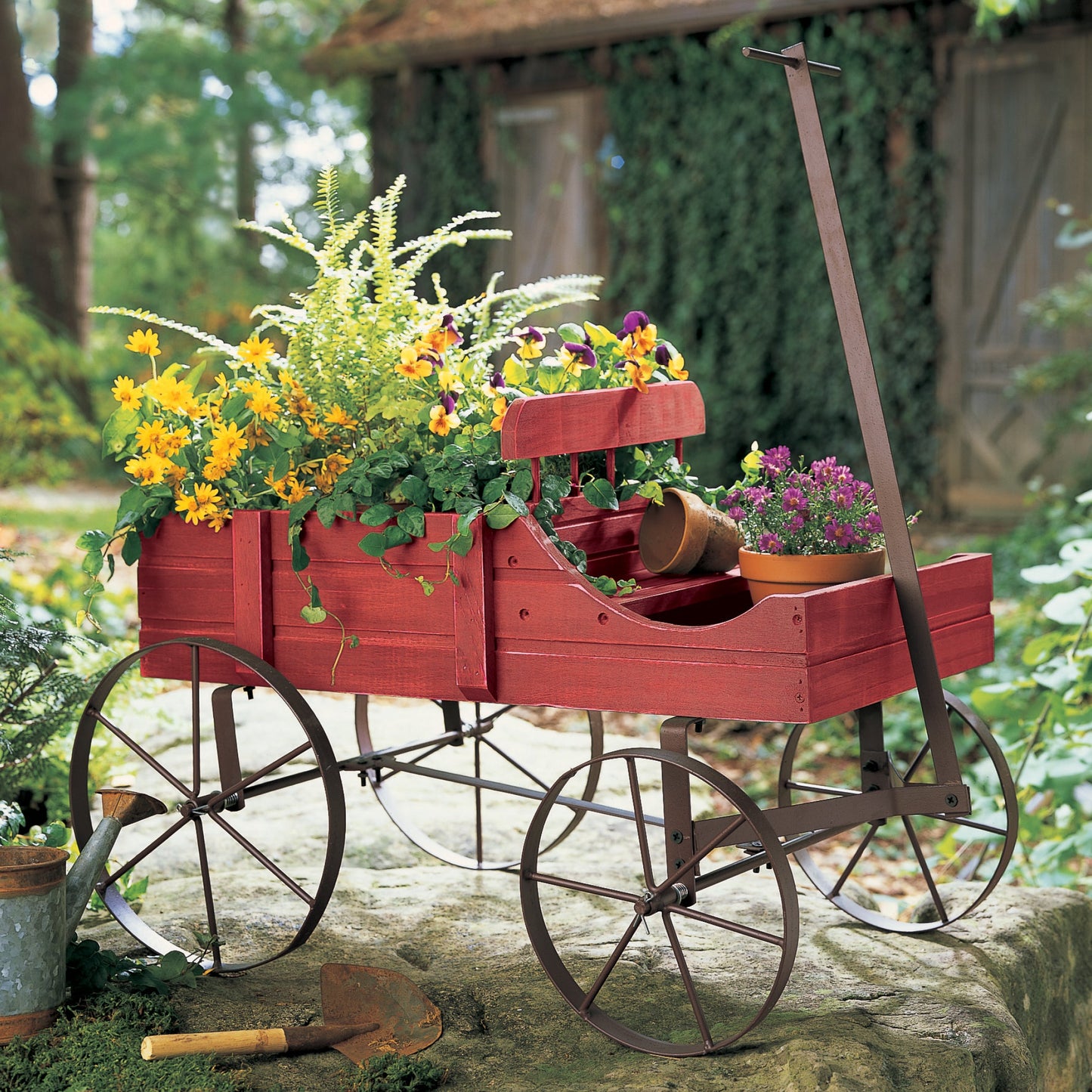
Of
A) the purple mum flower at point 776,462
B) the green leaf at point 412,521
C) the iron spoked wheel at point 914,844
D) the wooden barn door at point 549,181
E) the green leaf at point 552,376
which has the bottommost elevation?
the iron spoked wheel at point 914,844

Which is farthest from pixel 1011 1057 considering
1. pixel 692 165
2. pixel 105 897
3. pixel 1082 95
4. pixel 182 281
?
pixel 182 281

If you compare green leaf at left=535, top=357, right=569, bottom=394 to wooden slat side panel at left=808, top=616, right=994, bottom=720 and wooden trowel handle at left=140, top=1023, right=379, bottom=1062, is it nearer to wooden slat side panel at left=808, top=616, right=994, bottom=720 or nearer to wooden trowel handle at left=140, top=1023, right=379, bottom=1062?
wooden slat side panel at left=808, top=616, right=994, bottom=720

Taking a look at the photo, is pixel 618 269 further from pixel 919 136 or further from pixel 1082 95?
pixel 1082 95

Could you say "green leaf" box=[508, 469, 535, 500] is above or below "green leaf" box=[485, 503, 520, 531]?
above

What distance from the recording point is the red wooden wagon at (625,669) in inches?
103

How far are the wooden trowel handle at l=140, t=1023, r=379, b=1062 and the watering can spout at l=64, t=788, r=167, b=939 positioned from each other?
13.7 inches

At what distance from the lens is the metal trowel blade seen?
278cm

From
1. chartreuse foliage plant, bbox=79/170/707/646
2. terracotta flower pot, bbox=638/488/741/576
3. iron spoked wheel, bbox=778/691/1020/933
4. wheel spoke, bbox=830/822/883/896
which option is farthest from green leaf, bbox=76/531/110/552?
wheel spoke, bbox=830/822/883/896

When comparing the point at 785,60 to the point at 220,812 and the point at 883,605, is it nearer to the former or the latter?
the point at 883,605

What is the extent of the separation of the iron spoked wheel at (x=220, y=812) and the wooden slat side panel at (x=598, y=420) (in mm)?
782

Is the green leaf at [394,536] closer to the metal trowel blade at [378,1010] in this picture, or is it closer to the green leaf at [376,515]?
the green leaf at [376,515]

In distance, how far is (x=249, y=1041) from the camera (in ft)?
8.79

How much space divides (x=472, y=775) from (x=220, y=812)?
50.3 inches

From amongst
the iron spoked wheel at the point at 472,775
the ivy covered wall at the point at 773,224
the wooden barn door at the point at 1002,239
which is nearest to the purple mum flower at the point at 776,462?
the iron spoked wheel at the point at 472,775
